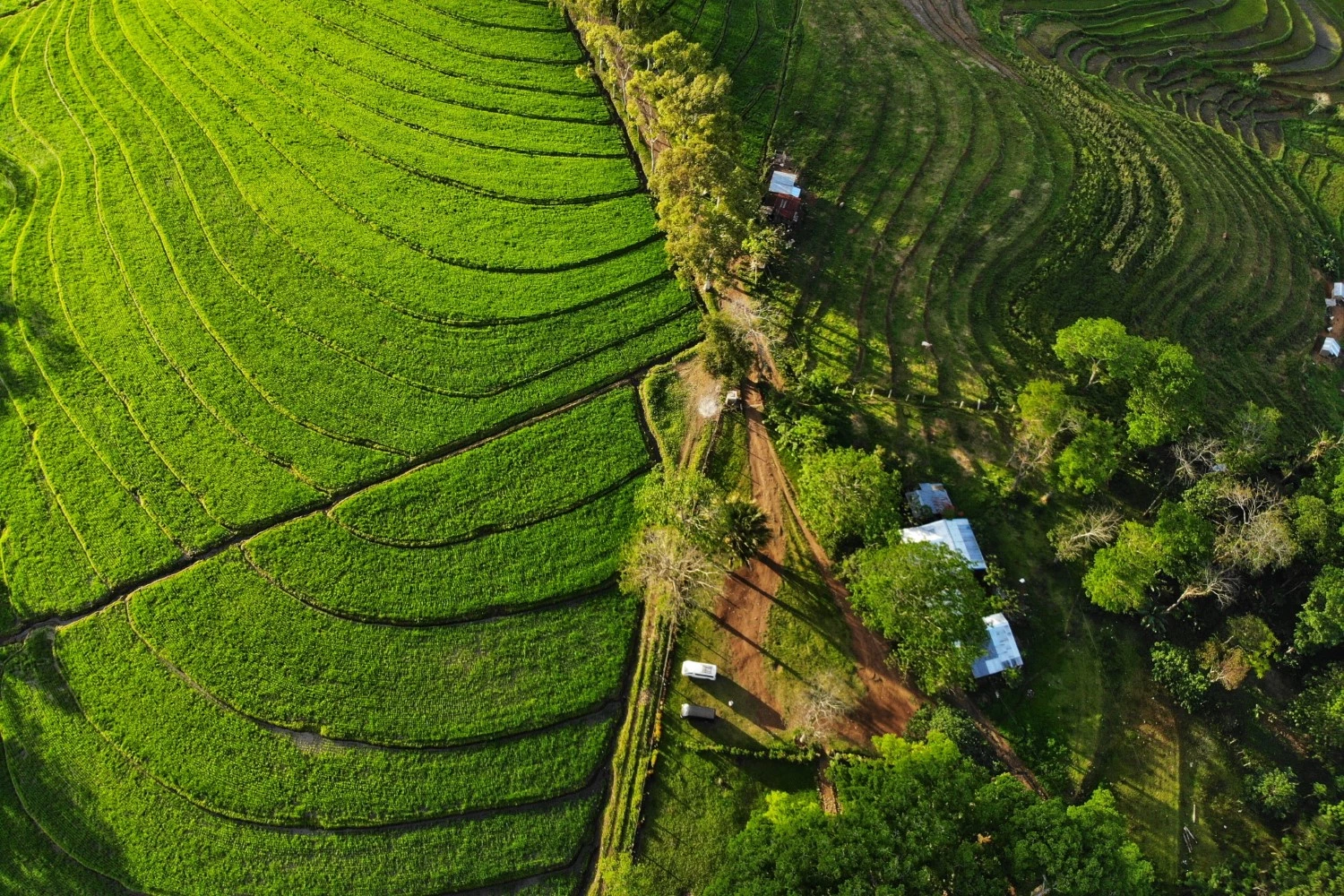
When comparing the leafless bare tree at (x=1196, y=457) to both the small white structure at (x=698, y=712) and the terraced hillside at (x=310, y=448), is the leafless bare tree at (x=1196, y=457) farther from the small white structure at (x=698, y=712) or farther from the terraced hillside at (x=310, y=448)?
the terraced hillside at (x=310, y=448)

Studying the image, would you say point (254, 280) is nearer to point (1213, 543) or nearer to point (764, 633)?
point (764, 633)

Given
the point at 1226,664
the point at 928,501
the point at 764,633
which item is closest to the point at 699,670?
the point at 764,633

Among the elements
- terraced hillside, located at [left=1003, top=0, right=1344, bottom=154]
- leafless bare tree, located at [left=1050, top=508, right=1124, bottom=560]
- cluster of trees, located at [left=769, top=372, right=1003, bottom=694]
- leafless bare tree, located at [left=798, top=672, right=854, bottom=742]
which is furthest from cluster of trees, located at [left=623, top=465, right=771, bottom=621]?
terraced hillside, located at [left=1003, top=0, right=1344, bottom=154]

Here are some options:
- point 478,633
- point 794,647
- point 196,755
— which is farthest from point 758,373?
point 196,755

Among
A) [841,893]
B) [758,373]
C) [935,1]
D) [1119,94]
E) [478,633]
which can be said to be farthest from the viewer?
[935,1]

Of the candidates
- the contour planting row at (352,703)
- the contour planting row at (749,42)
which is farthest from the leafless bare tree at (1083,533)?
the contour planting row at (749,42)

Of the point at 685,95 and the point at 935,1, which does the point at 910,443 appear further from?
the point at 935,1

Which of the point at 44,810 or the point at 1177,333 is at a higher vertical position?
the point at 1177,333
